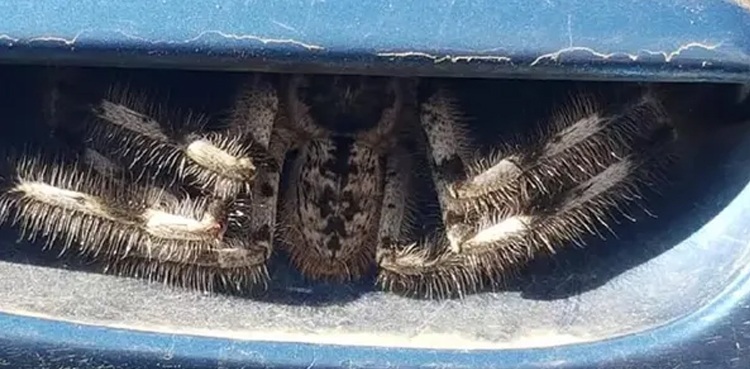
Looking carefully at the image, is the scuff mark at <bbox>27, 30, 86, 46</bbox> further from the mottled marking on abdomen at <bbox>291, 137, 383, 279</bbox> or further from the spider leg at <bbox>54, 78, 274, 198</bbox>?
the mottled marking on abdomen at <bbox>291, 137, 383, 279</bbox>

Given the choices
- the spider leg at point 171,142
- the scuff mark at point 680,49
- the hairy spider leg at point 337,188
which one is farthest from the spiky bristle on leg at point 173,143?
the scuff mark at point 680,49

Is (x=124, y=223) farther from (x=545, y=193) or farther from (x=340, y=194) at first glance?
(x=545, y=193)

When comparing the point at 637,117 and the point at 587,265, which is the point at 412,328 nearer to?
the point at 587,265

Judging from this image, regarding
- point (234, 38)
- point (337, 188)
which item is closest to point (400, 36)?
point (234, 38)

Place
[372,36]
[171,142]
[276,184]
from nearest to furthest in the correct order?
[372,36], [171,142], [276,184]

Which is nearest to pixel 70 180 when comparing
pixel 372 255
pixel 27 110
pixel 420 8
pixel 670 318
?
pixel 27 110

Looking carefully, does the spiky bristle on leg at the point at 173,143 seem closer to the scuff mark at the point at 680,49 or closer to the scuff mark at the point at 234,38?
the scuff mark at the point at 234,38
